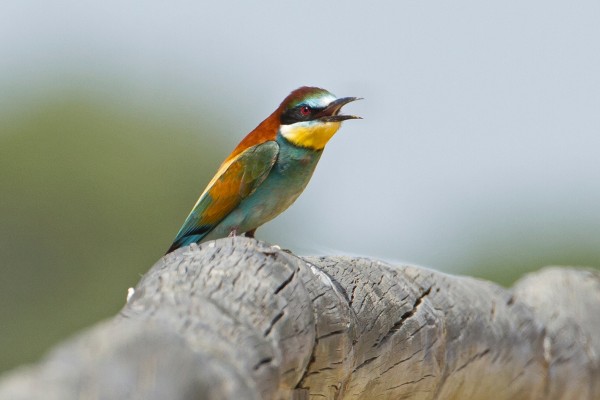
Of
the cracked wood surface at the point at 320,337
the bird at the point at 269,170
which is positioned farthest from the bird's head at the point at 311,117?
the cracked wood surface at the point at 320,337

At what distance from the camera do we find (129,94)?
19953mm

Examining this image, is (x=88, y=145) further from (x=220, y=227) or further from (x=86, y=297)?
(x=220, y=227)

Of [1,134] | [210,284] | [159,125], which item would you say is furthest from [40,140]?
[210,284]

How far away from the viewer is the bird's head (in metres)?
3.59

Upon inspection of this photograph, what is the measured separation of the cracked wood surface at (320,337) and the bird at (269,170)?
1.69ft

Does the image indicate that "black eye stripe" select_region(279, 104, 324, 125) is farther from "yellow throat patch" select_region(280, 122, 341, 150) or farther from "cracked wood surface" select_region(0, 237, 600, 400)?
"cracked wood surface" select_region(0, 237, 600, 400)

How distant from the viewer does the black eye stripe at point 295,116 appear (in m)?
3.61

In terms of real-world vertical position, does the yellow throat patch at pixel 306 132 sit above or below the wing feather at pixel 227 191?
above

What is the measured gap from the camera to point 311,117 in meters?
3.61

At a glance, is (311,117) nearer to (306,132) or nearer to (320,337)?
(306,132)

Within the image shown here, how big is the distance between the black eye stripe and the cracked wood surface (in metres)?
0.60

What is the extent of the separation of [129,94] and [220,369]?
1837cm

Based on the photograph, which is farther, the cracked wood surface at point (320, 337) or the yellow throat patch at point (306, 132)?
the yellow throat patch at point (306, 132)

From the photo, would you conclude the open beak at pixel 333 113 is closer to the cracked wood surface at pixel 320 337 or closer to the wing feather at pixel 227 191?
the wing feather at pixel 227 191
